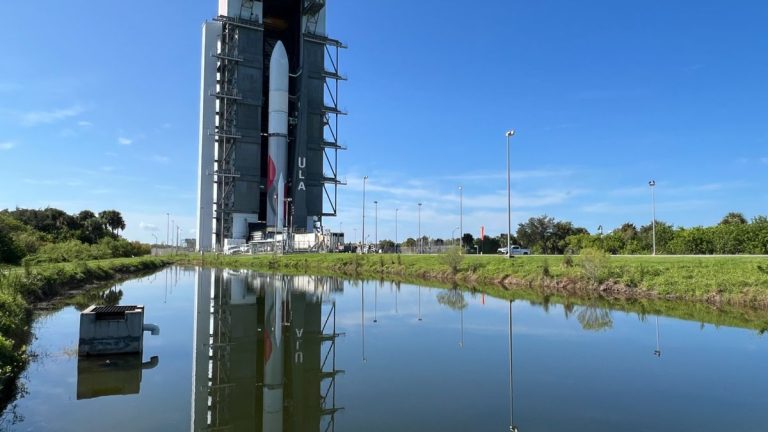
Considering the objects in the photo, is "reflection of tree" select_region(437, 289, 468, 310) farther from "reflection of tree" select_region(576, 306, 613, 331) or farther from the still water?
"reflection of tree" select_region(576, 306, 613, 331)

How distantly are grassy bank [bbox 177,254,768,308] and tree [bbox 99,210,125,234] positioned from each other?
98628 millimetres

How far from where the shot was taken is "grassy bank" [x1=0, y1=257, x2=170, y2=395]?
9469 millimetres

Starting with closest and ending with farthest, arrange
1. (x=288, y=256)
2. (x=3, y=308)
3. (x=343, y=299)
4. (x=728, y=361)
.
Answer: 1. (x=728, y=361)
2. (x=3, y=308)
3. (x=343, y=299)
4. (x=288, y=256)

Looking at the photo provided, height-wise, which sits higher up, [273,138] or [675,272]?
[273,138]

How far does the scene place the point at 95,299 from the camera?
22.7 m

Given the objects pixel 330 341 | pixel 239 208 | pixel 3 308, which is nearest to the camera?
pixel 3 308

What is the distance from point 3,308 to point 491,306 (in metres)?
16.6

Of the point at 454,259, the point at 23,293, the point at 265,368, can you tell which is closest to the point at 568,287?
the point at 454,259

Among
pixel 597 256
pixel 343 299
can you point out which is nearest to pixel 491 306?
pixel 343 299

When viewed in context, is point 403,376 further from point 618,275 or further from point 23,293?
point 618,275

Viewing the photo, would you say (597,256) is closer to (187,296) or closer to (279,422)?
(187,296)

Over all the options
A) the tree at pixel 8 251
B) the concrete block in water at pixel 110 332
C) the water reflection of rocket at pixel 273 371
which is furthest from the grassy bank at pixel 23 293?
the water reflection of rocket at pixel 273 371

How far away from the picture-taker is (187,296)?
25.5 metres

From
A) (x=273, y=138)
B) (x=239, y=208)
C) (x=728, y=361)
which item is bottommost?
(x=728, y=361)
